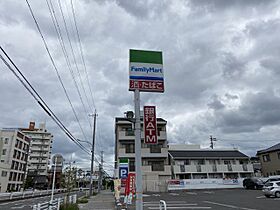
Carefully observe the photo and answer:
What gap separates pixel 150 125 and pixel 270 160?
39537 mm

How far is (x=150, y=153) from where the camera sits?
36062 millimetres

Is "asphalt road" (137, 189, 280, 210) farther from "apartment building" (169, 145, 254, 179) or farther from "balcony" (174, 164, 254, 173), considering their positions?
"apartment building" (169, 145, 254, 179)

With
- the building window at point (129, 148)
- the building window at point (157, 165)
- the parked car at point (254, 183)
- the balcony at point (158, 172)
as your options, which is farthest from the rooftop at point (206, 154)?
the parked car at point (254, 183)

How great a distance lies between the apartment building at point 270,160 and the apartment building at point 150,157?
55.2ft

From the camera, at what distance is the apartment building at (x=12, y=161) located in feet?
163

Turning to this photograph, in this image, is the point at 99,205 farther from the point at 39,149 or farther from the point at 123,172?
the point at 39,149

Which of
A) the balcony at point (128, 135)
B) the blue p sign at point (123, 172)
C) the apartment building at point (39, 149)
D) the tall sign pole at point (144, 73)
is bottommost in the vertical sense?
the blue p sign at point (123, 172)

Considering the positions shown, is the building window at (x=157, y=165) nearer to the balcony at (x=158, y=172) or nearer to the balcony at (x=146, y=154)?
the balcony at (x=158, y=172)

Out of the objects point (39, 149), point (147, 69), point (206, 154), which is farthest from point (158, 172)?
point (39, 149)

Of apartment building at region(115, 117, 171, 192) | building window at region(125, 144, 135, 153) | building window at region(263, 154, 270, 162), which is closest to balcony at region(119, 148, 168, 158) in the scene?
apartment building at region(115, 117, 171, 192)

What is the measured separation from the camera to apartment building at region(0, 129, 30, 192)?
163ft

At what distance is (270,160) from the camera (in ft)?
130

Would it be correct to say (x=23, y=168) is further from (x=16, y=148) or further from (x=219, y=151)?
(x=219, y=151)

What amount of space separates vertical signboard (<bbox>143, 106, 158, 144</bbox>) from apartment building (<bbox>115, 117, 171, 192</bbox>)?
27841mm
